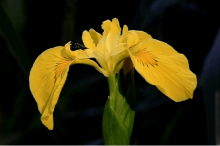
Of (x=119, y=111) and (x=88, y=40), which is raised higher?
(x=88, y=40)

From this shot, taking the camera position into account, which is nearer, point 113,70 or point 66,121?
point 113,70

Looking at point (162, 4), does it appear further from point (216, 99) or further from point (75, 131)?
point (75, 131)

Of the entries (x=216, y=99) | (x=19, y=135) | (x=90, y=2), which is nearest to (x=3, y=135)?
(x=19, y=135)

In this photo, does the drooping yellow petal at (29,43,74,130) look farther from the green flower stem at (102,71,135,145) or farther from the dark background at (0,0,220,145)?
the dark background at (0,0,220,145)

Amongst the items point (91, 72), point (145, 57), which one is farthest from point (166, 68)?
point (91, 72)

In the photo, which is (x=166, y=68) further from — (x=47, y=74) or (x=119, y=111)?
(x=47, y=74)

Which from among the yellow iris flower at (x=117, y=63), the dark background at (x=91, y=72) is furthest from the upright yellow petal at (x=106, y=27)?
the dark background at (x=91, y=72)
